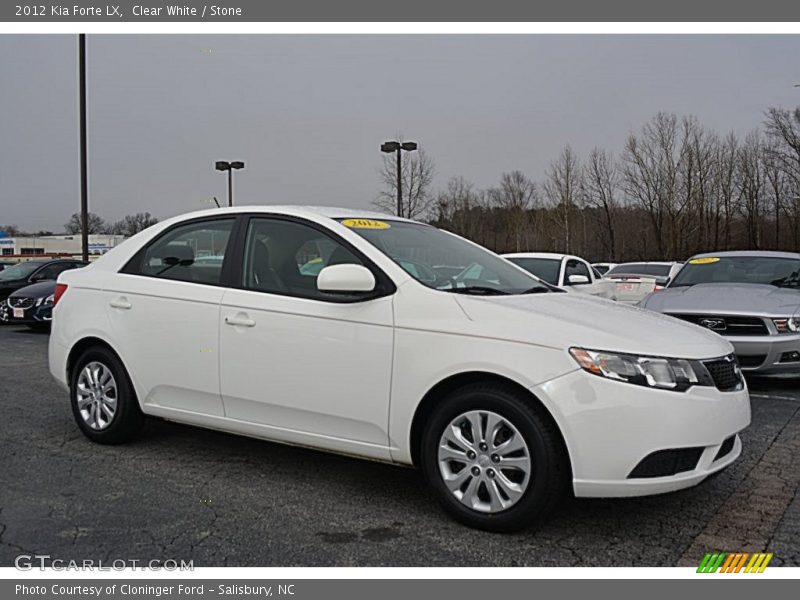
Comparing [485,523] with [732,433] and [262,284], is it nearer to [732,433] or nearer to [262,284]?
[732,433]

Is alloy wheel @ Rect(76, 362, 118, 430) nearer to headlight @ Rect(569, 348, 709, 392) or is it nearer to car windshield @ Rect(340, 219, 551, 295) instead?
car windshield @ Rect(340, 219, 551, 295)

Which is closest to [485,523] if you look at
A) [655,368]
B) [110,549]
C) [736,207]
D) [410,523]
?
[410,523]

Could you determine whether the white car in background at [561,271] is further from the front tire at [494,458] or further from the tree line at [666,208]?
the tree line at [666,208]

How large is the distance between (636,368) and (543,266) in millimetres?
6868

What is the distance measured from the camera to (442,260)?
4320 mm

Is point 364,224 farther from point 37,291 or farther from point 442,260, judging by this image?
point 37,291

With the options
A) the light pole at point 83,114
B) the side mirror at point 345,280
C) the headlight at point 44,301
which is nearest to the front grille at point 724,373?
the side mirror at point 345,280

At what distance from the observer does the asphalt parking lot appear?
127 inches

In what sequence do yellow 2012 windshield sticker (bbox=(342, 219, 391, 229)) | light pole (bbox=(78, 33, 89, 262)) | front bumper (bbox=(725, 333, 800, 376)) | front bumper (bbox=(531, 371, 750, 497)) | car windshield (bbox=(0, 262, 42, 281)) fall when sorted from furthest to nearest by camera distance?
light pole (bbox=(78, 33, 89, 262)) < car windshield (bbox=(0, 262, 42, 281)) < front bumper (bbox=(725, 333, 800, 376)) < yellow 2012 windshield sticker (bbox=(342, 219, 391, 229)) < front bumper (bbox=(531, 371, 750, 497))

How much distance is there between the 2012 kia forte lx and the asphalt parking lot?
0.86 feet

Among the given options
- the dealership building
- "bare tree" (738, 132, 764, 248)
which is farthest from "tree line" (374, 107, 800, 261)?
the dealership building

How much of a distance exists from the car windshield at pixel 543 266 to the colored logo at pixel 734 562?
659 cm

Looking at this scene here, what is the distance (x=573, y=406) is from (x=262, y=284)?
1965 millimetres

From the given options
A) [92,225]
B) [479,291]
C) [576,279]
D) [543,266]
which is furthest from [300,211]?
[92,225]
